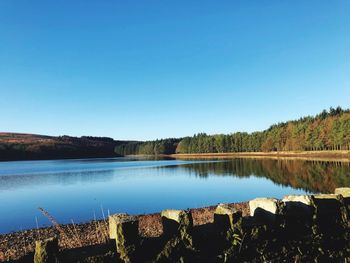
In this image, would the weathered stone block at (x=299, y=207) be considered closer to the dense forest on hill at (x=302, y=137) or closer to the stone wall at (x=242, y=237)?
the stone wall at (x=242, y=237)

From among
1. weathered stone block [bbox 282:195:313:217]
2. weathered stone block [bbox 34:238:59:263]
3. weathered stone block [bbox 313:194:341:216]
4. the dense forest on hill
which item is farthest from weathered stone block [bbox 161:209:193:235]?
the dense forest on hill

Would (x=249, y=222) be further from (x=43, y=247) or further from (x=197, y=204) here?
(x=197, y=204)

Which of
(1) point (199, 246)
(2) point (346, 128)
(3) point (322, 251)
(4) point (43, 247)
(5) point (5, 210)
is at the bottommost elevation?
(5) point (5, 210)

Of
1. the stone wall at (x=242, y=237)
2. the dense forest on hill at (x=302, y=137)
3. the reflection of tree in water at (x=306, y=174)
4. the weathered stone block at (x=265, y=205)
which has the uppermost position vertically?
the dense forest on hill at (x=302, y=137)

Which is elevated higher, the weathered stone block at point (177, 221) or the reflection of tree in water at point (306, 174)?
the weathered stone block at point (177, 221)

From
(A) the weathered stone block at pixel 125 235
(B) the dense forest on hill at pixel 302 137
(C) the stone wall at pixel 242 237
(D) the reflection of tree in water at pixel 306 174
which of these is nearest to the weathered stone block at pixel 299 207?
(C) the stone wall at pixel 242 237

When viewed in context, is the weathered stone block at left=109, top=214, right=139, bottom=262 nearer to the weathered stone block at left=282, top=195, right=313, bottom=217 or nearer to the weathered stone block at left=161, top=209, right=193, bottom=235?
the weathered stone block at left=161, top=209, right=193, bottom=235

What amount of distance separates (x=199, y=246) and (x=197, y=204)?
28883 millimetres

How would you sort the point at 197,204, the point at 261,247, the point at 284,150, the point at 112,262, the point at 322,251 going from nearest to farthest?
the point at 112,262 → the point at 261,247 → the point at 322,251 → the point at 197,204 → the point at 284,150

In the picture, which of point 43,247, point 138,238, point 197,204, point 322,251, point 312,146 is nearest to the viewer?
point 43,247

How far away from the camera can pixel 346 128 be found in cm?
10694

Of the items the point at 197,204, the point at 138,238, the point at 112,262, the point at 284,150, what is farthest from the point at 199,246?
the point at 284,150

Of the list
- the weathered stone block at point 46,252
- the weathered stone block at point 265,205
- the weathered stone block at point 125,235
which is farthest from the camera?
the weathered stone block at point 265,205

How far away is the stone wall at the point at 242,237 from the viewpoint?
3.76 meters
